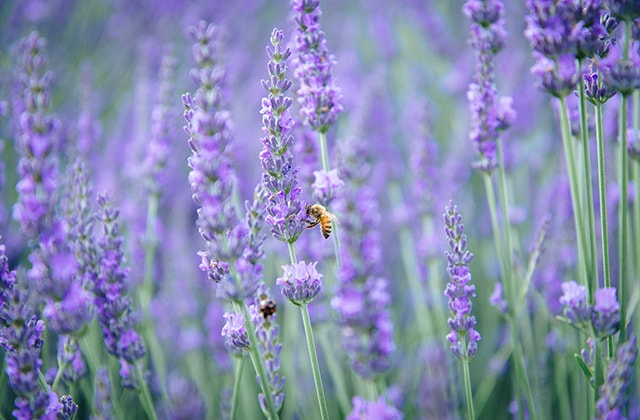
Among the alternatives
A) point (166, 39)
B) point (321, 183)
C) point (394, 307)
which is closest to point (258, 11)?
point (166, 39)

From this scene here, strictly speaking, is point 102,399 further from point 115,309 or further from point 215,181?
point 215,181

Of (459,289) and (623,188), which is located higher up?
(623,188)

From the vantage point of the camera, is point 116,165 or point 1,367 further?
point 116,165

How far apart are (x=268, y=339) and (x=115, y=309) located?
0.43 m

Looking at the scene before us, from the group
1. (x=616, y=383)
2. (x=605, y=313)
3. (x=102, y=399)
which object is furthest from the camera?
(x=102, y=399)

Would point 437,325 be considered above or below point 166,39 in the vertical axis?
below

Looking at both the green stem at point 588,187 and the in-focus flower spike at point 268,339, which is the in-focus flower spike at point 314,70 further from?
the green stem at point 588,187

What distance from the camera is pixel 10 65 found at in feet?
9.27

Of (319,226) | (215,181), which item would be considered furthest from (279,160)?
(319,226)

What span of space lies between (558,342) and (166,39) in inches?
128

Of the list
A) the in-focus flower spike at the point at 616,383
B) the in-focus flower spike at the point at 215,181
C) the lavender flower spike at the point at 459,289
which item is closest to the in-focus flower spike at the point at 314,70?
the in-focus flower spike at the point at 215,181

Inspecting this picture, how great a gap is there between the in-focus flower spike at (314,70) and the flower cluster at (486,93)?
0.45 metres

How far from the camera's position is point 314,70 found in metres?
→ 1.43

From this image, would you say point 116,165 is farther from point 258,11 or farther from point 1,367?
point 258,11
